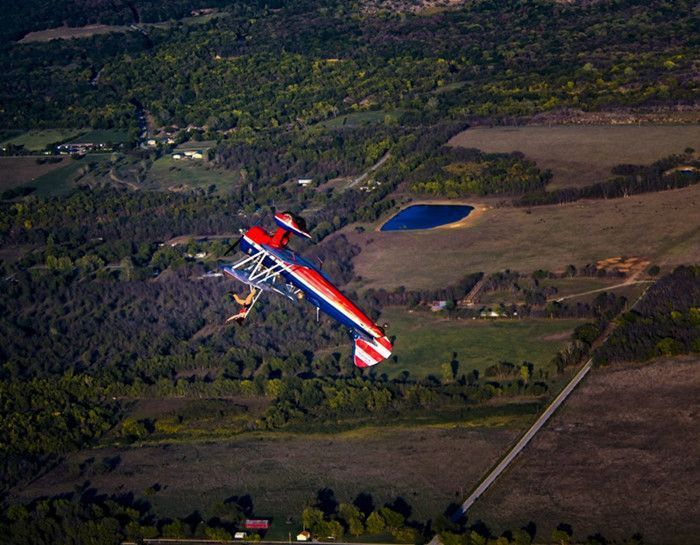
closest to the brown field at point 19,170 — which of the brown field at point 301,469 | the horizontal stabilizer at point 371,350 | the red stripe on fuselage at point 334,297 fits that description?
the brown field at point 301,469

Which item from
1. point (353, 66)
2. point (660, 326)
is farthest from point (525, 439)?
point (353, 66)

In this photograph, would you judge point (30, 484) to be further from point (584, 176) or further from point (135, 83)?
point (135, 83)

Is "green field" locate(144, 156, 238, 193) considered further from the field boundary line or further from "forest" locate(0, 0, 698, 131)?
the field boundary line

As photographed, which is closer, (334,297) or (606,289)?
(334,297)

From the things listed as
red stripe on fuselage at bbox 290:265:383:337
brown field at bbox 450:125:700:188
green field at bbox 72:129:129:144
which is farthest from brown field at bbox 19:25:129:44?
red stripe on fuselage at bbox 290:265:383:337

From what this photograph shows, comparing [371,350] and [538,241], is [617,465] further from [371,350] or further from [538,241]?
[538,241]
